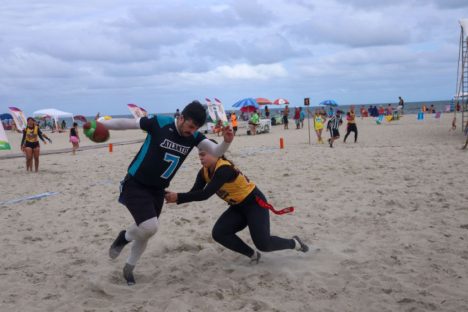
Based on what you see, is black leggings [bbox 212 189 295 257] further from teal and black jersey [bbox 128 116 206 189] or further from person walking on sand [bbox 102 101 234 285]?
teal and black jersey [bbox 128 116 206 189]

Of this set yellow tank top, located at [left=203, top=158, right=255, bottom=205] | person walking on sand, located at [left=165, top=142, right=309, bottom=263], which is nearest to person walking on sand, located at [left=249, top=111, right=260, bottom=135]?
person walking on sand, located at [left=165, top=142, right=309, bottom=263]

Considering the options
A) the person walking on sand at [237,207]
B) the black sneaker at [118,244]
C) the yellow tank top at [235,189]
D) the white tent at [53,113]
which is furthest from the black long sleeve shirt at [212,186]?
the white tent at [53,113]

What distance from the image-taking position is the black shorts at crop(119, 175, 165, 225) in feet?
13.2

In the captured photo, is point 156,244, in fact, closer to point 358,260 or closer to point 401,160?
point 358,260

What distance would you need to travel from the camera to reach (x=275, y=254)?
4.96 meters

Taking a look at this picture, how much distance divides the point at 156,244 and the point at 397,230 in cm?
301

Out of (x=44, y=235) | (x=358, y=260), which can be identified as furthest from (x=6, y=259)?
(x=358, y=260)

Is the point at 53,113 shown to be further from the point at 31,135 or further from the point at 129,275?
the point at 129,275

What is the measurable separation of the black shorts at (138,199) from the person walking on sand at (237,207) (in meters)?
0.40

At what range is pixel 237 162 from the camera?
1245 cm

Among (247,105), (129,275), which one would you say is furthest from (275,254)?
(247,105)

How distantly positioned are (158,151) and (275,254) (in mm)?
1904

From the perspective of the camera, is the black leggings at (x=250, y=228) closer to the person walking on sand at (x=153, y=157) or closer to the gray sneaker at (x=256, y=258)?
the gray sneaker at (x=256, y=258)

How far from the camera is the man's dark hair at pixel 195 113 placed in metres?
3.86
